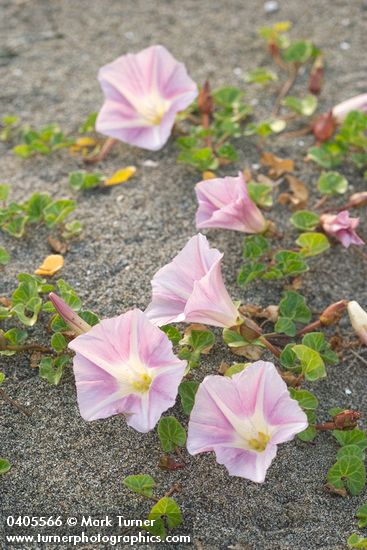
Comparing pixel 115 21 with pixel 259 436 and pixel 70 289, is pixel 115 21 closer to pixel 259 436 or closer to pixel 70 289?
pixel 70 289

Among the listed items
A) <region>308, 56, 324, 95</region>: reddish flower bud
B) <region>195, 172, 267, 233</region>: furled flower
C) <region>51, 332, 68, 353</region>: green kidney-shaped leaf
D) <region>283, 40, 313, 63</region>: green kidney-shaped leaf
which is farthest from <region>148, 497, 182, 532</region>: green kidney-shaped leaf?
<region>283, 40, 313, 63</region>: green kidney-shaped leaf

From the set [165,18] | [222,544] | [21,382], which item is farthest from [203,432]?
[165,18]

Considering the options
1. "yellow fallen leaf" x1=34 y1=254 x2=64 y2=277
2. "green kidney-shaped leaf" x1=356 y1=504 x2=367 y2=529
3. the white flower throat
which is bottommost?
"green kidney-shaped leaf" x1=356 y1=504 x2=367 y2=529

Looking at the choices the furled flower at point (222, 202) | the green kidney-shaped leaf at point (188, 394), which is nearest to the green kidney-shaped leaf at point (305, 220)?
the furled flower at point (222, 202)

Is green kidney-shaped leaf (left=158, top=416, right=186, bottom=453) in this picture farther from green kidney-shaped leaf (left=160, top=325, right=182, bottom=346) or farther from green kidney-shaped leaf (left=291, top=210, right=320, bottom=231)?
green kidney-shaped leaf (left=291, top=210, right=320, bottom=231)

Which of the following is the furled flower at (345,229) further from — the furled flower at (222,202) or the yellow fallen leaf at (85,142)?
the yellow fallen leaf at (85,142)

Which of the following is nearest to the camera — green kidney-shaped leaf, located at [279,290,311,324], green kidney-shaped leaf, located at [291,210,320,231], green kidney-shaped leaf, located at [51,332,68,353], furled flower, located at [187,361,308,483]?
furled flower, located at [187,361,308,483]
